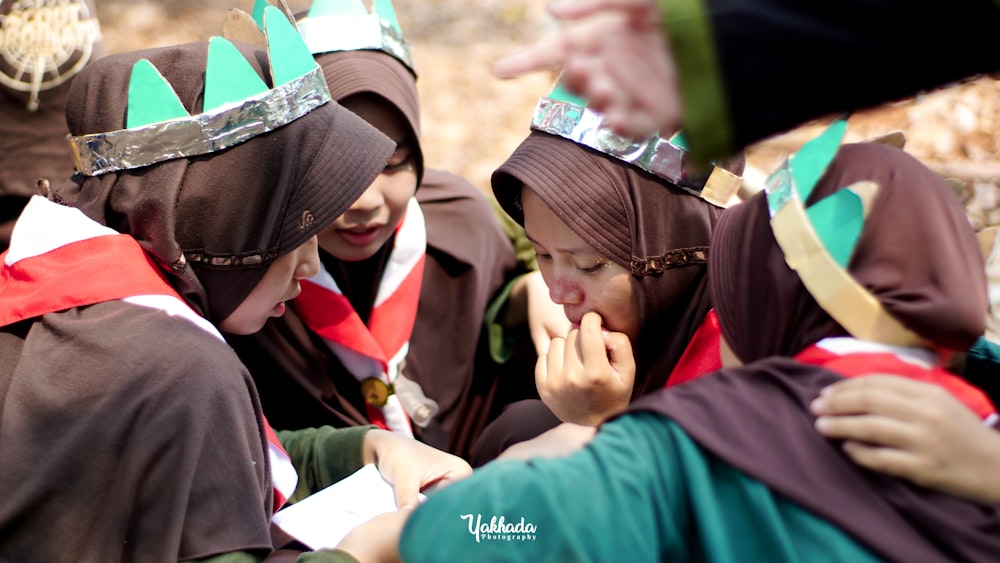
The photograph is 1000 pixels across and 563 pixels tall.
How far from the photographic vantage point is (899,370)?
1.39m

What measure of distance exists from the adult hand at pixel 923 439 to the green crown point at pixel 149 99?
1.40 meters

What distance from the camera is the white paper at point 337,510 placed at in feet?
6.63

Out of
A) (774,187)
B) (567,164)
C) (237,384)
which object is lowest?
(237,384)

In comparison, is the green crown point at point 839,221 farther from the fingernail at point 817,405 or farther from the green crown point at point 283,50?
the green crown point at point 283,50

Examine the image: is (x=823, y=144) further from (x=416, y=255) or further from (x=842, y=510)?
(x=416, y=255)

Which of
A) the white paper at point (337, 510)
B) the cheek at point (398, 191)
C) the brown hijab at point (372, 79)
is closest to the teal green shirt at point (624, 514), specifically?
the white paper at point (337, 510)

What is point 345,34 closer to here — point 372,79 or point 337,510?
point 372,79

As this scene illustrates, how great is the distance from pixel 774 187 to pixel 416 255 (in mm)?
1503

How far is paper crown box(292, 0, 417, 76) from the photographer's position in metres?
2.90

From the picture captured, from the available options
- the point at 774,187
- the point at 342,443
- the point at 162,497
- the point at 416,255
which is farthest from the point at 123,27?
the point at 774,187

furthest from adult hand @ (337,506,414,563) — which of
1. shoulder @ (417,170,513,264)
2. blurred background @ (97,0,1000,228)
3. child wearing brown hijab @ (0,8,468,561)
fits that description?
blurred background @ (97,0,1000,228)

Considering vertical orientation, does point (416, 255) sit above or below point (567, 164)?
below

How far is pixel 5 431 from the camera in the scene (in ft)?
5.73

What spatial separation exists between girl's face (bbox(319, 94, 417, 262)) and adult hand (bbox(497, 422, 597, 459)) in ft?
2.54
